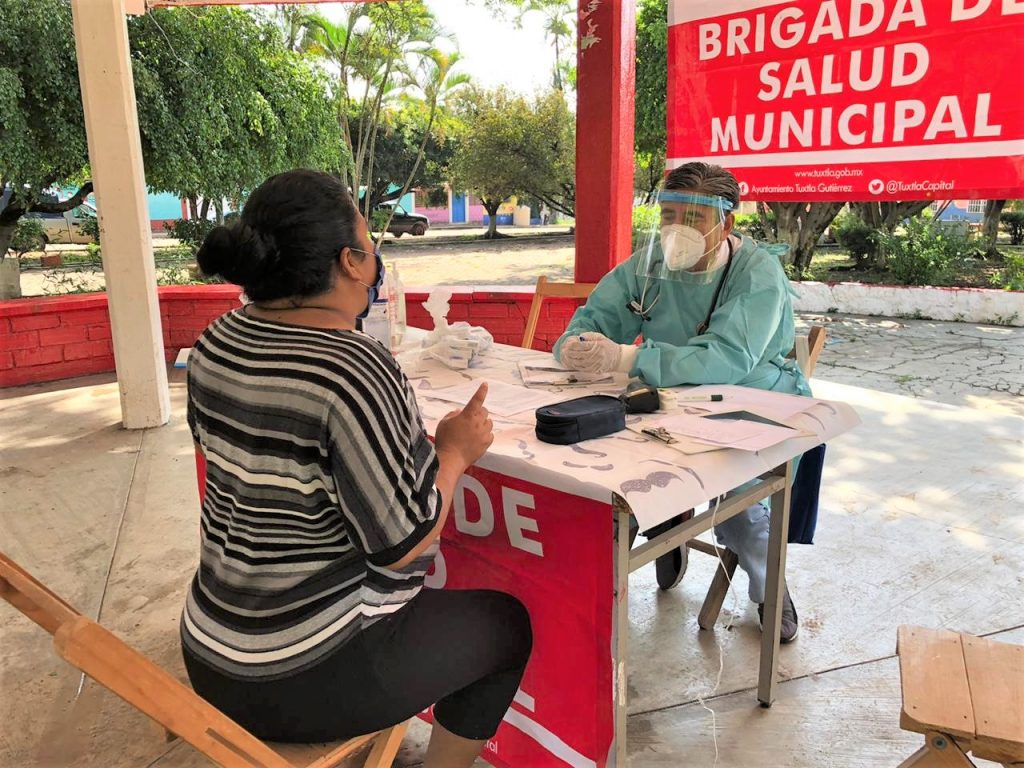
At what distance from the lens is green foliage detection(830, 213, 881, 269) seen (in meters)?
10.8

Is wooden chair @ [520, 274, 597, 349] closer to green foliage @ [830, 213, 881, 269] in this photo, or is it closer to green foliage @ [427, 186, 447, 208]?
green foliage @ [830, 213, 881, 269]

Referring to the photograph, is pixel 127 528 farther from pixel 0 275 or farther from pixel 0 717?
pixel 0 275

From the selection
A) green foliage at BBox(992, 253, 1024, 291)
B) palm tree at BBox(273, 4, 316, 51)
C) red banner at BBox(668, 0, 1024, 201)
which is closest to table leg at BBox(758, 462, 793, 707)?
red banner at BBox(668, 0, 1024, 201)

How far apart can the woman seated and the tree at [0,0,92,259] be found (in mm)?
6275

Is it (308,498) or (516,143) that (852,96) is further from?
(516,143)

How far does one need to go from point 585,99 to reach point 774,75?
1.04 m

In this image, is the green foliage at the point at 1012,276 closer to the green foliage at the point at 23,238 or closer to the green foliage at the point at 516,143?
the green foliage at the point at 516,143

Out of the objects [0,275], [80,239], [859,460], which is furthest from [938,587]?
[80,239]

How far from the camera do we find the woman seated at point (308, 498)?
1129mm

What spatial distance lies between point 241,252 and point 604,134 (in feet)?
10.4

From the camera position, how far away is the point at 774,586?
1.96 meters

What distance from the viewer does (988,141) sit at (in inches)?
110

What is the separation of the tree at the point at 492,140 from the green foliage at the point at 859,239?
624cm

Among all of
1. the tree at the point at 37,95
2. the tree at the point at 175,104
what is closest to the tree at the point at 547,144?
the tree at the point at 175,104
